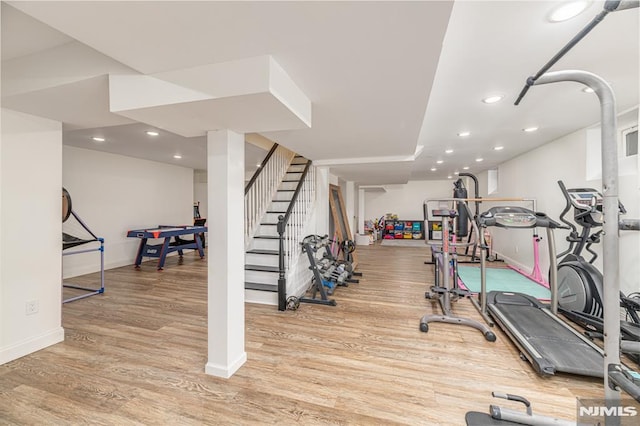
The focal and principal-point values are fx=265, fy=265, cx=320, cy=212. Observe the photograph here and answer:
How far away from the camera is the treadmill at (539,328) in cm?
206

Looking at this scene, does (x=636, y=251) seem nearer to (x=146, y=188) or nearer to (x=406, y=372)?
(x=406, y=372)

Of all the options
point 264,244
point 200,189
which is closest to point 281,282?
point 264,244

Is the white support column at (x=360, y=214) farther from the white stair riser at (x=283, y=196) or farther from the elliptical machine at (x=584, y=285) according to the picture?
the elliptical machine at (x=584, y=285)

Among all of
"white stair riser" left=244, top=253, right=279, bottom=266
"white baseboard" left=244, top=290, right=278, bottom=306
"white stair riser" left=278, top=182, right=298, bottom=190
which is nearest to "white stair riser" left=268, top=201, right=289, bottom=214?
"white stair riser" left=278, top=182, right=298, bottom=190

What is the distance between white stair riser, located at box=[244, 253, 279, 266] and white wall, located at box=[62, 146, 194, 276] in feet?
8.40

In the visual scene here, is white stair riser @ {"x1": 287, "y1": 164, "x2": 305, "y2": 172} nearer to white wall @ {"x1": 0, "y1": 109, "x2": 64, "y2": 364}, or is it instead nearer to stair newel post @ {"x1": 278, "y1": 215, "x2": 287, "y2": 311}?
stair newel post @ {"x1": 278, "y1": 215, "x2": 287, "y2": 311}

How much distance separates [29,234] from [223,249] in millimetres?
1942

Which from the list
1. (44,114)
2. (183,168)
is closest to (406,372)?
(44,114)

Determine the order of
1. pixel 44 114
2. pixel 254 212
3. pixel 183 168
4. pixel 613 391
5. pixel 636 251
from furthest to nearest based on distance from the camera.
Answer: pixel 183 168
pixel 254 212
pixel 636 251
pixel 44 114
pixel 613 391

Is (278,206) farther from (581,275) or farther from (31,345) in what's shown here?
(581,275)

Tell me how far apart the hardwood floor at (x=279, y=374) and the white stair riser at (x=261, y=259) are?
0.83m

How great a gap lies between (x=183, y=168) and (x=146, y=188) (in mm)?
1296

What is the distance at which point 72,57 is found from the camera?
181 centimetres

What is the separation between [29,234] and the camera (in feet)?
7.99
